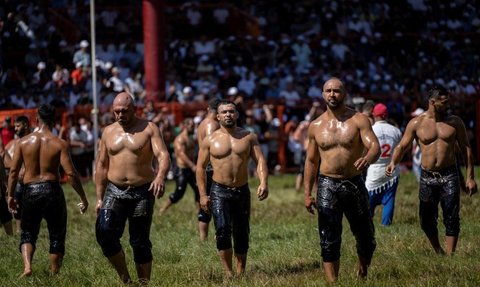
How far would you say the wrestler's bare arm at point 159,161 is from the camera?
882 cm

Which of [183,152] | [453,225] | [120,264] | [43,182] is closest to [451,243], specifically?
[453,225]

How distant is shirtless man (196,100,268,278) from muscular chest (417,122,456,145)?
2043 mm

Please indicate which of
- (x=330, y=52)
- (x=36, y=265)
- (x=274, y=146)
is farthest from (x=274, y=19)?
(x=36, y=265)

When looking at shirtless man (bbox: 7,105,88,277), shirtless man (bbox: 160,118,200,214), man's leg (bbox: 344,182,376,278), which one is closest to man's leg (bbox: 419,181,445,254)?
man's leg (bbox: 344,182,376,278)

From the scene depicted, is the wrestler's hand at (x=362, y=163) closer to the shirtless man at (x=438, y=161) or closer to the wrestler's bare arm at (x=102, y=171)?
the shirtless man at (x=438, y=161)

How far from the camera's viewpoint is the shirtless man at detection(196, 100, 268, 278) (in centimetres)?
982

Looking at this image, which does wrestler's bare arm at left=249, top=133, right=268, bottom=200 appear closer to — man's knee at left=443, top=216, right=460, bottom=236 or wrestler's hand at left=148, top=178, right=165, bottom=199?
wrestler's hand at left=148, top=178, right=165, bottom=199

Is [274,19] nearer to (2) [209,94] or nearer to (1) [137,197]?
(2) [209,94]

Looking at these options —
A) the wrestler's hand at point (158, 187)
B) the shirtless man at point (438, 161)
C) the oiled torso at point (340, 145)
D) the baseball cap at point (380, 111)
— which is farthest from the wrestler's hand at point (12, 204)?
the baseball cap at point (380, 111)

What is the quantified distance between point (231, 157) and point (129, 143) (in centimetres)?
128

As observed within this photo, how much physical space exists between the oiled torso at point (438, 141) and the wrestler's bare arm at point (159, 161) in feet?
10.6

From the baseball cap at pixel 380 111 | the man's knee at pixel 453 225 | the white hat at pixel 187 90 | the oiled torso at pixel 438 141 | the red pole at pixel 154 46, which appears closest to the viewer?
the man's knee at pixel 453 225

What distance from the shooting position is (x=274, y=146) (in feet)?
81.4

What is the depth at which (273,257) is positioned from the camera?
10961mm
